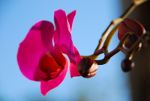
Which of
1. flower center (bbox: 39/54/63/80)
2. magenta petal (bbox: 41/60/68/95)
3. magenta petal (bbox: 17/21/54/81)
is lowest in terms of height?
magenta petal (bbox: 41/60/68/95)

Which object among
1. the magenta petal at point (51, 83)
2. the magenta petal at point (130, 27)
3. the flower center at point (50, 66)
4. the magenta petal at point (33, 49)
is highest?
the magenta petal at point (33, 49)

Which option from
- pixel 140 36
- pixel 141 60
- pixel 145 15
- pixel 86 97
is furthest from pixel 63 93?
pixel 140 36

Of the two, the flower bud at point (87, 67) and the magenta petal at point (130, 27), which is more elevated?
the magenta petal at point (130, 27)

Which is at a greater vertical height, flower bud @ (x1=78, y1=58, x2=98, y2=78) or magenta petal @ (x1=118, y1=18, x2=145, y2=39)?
magenta petal @ (x1=118, y1=18, x2=145, y2=39)

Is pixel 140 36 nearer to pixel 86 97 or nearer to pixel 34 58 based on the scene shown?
pixel 34 58
